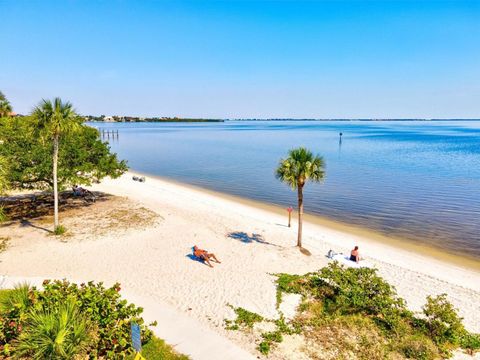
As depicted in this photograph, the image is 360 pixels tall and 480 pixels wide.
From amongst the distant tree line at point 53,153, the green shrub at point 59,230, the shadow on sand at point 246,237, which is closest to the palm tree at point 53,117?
the distant tree line at point 53,153

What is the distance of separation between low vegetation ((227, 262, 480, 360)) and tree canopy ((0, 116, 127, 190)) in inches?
618

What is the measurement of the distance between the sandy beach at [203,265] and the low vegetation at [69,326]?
1271 mm

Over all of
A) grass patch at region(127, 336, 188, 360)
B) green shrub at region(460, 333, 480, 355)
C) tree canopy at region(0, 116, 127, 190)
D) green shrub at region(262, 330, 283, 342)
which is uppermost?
tree canopy at region(0, 116, 127, 190)

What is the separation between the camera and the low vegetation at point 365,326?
33.2ft

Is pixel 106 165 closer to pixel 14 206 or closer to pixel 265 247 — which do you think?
pixel 14 206

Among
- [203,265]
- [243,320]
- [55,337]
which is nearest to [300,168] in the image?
[203,265]

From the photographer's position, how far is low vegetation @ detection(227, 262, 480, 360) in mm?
10125

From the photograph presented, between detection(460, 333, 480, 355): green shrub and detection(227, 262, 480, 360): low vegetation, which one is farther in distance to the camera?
detection(460, 333, 480, 355): green shrub

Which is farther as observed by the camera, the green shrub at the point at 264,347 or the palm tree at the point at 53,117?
the palm tree at the point at 53,117

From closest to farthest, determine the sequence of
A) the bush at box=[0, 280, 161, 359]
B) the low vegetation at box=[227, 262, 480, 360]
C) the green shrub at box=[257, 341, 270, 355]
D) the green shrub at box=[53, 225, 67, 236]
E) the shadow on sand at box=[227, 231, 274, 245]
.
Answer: the bush at box=[0, 280, 161, 359] < the green shrub at box=[257, 341, 270, 355] < the low vegetation at box=[227, 262, 480, 360] < the green shrub at box=[53, 225, 67, 236] < the shadow on sand at box=[227, 231, 274, 245]

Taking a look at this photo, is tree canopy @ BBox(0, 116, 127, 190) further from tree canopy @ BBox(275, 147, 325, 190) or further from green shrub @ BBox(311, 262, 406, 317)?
green shrub @ BBox(311, 262, 406, 317)

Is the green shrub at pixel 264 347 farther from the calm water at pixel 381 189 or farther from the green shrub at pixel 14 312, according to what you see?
the calm water at pixel 381 189

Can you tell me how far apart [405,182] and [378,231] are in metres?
22.2

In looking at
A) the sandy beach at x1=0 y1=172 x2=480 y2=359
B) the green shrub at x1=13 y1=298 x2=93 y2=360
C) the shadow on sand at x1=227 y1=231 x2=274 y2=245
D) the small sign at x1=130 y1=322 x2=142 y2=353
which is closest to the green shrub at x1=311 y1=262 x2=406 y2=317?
the sandy beach at x1=0 y1=172 x2=480 y2=359
